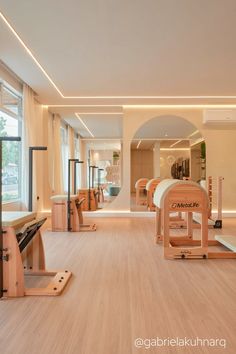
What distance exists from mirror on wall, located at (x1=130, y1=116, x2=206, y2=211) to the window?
263 cm

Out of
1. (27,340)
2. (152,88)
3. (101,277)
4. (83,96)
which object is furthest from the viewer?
(83,96)

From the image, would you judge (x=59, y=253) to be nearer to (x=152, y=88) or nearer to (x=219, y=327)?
(x=219, y=327)

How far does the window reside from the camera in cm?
496

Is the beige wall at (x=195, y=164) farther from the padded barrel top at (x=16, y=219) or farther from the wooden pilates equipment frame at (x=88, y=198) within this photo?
the padded barrel top at (x=16, y=219)

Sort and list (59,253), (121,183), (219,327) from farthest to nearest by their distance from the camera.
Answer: (121,183) < (59,253) < (219,327)

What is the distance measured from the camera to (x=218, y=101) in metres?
6.38

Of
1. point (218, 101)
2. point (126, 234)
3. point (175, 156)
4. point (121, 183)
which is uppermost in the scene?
point (218, 101)

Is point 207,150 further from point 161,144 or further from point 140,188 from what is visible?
point 140,188

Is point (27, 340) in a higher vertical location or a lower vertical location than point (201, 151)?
lower

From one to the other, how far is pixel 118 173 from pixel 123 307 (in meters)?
5.10

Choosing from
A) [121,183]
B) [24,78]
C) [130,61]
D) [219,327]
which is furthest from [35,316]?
[121,183]

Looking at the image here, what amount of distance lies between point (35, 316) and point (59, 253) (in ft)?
5.44

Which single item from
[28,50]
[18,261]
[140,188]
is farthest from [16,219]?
[140,188]

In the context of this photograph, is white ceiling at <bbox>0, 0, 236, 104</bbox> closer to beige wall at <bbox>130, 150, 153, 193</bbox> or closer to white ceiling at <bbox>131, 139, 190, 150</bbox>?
white ceiling at <bbox>131, 139, 190, 150</bbox>
